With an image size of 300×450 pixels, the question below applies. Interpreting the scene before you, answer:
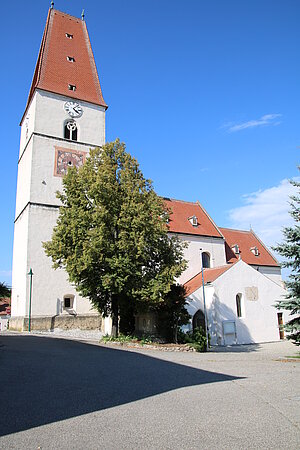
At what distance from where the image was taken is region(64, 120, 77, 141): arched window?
33.2 m

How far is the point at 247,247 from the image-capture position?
1619 inches

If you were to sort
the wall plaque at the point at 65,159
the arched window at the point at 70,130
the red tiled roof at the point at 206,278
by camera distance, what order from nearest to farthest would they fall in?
the red tiled roof at the point at 206,278 → the wall plaque at the point at 65,159 → the arched window at the point at 70,130

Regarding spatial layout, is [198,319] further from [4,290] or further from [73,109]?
[73,109]

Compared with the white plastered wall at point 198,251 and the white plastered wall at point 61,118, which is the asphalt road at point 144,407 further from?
the white plastered wall at point 61,118

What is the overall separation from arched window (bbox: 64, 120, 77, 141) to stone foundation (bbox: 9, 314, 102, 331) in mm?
15181

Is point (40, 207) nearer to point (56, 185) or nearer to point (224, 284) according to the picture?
point (56, 185)

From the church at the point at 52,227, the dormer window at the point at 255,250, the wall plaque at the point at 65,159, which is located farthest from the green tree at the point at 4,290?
the dormer window at the point at 255,250

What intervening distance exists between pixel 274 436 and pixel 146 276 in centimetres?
1433

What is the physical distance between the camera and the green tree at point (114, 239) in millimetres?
18391

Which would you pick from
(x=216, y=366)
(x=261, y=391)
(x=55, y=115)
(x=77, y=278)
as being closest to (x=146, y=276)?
(x=77, y=278)

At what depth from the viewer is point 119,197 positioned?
784 inches

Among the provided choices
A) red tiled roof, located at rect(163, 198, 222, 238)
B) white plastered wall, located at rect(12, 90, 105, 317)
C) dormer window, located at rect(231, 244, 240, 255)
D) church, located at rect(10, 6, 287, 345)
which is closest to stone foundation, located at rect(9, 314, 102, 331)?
church, located at rect(10, 6, 287, 345)

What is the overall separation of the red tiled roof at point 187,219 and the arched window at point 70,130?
10.2m

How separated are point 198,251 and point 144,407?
91.9ft
